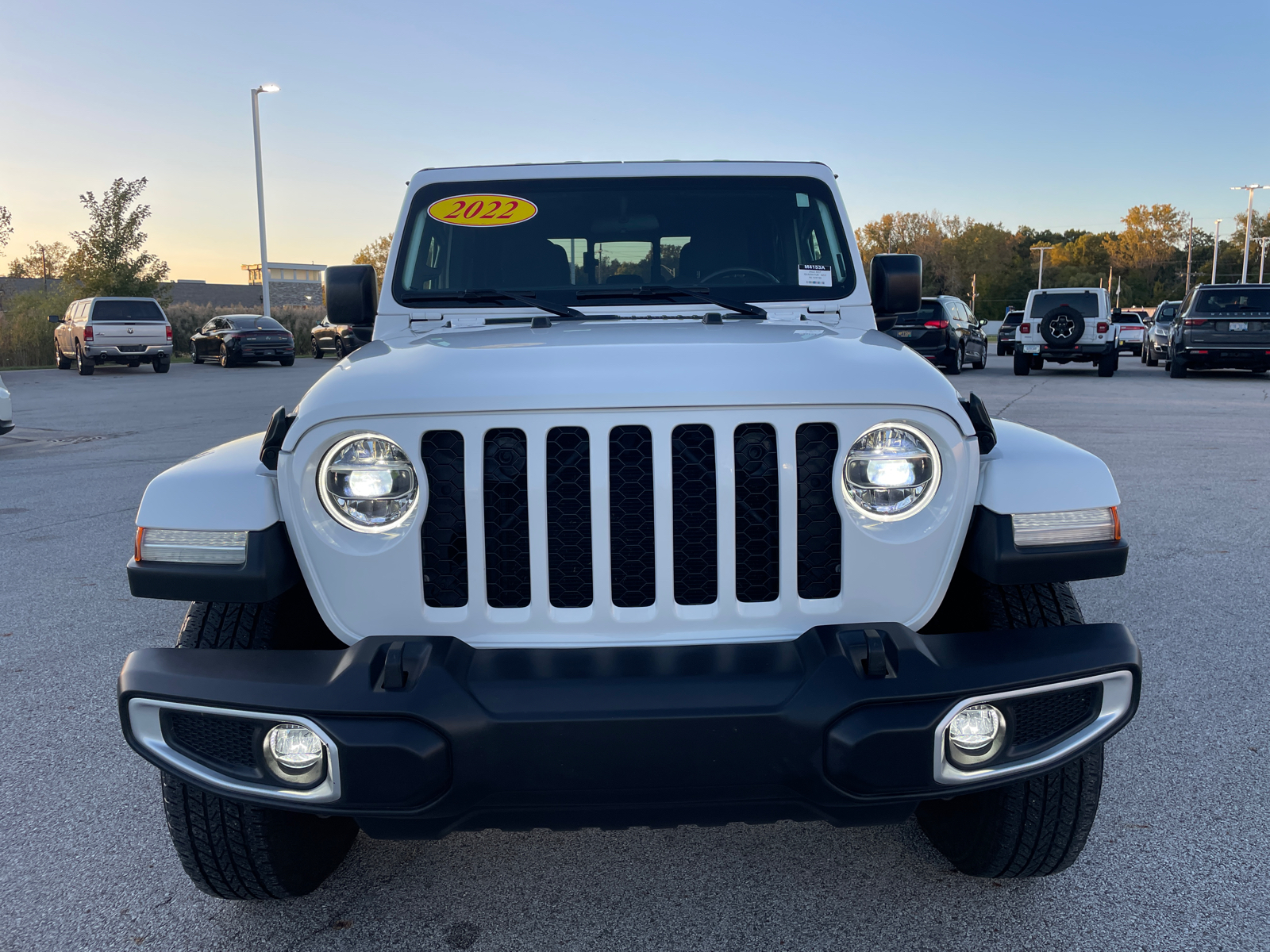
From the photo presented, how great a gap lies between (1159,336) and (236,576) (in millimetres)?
27592

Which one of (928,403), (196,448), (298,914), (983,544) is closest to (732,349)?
(928,403)

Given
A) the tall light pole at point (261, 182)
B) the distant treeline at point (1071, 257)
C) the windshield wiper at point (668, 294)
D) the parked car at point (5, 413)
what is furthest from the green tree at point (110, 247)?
the distant treeline at point (1071, 257)

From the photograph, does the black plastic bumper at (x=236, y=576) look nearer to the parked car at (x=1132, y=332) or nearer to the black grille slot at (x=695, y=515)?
the black grille slot at (x=695, y=515)

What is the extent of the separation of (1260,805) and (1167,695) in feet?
2.78

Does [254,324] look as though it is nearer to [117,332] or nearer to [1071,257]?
[117,332]

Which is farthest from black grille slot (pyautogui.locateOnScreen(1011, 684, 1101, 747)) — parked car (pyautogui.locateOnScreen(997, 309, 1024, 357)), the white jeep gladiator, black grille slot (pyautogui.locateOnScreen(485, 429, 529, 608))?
parked car (pyautogui.locateOnScreen(997, 309, 1024, 357))

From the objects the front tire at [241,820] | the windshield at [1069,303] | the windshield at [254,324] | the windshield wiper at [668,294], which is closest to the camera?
the front tire at [241,820]

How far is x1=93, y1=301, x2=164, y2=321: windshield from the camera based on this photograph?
981 inches

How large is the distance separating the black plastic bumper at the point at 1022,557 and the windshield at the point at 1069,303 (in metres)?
21.1

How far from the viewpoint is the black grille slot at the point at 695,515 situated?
205 cm

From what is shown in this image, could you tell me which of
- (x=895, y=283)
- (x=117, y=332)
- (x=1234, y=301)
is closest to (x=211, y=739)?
(x=895, y=283)

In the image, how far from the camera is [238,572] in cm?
209

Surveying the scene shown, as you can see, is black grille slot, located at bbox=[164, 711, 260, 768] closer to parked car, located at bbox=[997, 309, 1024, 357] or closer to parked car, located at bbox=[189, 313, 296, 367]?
parked car, located at bbox=[189, 313, 296, 367]

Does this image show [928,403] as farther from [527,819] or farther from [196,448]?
[196,448]
